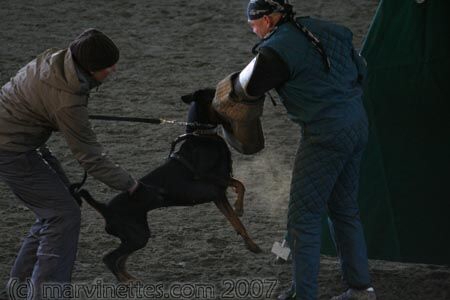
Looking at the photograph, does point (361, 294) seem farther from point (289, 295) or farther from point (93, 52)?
point (93, 52)

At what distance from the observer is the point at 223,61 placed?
10.4 metres

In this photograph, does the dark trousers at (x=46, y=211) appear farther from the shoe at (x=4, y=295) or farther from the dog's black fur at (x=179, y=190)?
the shoe at (x=4, y=295)

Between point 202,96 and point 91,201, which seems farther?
point 202,96

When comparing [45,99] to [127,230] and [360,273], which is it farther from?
[360,273]

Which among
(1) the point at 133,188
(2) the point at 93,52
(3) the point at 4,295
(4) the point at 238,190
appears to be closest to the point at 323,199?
(4) the point at 238,190

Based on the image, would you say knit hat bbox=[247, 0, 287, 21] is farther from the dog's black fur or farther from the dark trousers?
the dark trousers

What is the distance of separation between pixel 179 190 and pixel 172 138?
283 centimetres

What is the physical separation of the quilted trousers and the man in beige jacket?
90 cm

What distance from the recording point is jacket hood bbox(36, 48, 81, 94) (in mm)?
4789

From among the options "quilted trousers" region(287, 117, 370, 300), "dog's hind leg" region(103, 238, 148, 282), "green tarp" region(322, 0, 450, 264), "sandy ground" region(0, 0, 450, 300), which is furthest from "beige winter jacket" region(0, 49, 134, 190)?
"green tarp" region(322, 0, 450, 264)

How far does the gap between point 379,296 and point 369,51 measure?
56.2 inches

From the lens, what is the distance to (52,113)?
4.84 m

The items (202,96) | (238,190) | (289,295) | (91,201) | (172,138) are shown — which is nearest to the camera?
(91,201)

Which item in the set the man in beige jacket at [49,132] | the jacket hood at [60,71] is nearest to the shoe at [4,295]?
the man in beige jacket at [49,132]
